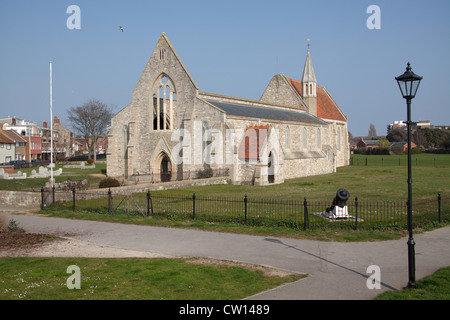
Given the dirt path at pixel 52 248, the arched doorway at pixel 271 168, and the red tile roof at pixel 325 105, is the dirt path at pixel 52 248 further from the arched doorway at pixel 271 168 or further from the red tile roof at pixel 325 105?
the red tile roof at pixel 325 105

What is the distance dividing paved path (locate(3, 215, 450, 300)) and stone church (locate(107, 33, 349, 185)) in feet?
59.0

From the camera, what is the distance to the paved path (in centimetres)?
907

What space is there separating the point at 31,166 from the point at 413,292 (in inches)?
2703

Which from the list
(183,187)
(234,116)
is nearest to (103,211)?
(183,187)

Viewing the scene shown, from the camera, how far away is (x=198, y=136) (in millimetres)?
35844

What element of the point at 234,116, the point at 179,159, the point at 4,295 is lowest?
the point at 4,295

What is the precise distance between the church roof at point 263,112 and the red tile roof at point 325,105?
412cm

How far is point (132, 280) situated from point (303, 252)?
5.42m

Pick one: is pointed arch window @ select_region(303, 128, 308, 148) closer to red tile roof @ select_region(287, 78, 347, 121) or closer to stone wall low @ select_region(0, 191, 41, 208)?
red tile roof @ select_region(287, 78, 347, 121)

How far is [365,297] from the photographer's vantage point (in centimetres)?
833

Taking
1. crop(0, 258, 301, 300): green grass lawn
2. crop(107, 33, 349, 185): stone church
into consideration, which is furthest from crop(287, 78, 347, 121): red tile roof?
crop(0, 258, 301, 300): green grass lawn

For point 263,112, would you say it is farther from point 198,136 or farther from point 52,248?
point 52,248

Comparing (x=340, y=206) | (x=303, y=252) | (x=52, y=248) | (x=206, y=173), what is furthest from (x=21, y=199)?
(x=303, y=252)
